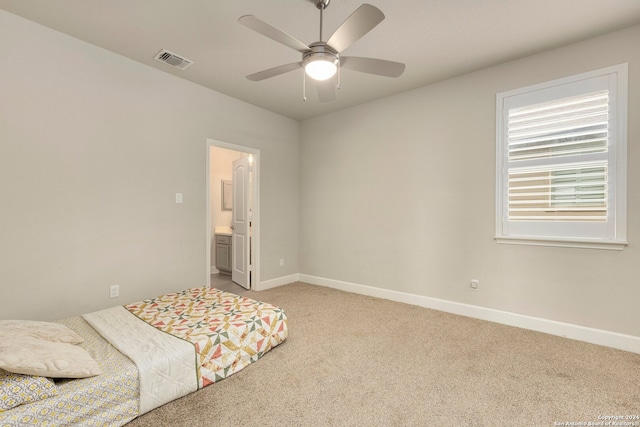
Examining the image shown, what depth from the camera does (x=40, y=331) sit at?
78.1 inches

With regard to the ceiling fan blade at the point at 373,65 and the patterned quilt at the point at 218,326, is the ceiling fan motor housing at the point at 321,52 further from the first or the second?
the patterned quilt at the point at 218,326

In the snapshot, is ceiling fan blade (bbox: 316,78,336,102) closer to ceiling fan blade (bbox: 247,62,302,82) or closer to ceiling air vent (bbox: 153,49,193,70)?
ceiling fan blade (bbox: 247,62,302,82)

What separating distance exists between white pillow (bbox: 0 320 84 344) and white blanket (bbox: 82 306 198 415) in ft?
0.63

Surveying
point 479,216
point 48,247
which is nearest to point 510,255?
point 479,216

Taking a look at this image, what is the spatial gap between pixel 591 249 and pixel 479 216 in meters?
0.98

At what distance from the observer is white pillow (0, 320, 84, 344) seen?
1.91m

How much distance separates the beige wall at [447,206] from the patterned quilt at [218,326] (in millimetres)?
2039

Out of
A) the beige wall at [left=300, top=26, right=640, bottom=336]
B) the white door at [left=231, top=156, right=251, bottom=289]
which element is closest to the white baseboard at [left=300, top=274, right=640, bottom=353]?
the beige wall at [left=300, top=26, right=640, bottom=336]

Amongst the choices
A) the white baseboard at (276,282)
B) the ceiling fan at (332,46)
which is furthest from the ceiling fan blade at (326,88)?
the white baseboard at (276,282)

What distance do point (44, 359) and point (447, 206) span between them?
374 cm

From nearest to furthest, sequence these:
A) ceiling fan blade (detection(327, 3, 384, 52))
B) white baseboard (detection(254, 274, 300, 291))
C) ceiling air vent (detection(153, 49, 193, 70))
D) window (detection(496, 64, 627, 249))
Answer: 1. ceiling fan blade (detection(327, 3, 384, 52))
2. window (detection(496, 64, 627, 249))
3. ceiling air vent (detection(153, 49, 193, 70))
4. white baseboard (detection(254, 274, 300, 291))

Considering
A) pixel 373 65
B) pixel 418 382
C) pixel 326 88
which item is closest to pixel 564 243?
pixel 418 382

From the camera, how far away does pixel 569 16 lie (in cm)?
236

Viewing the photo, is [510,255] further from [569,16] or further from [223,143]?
[223,143]
